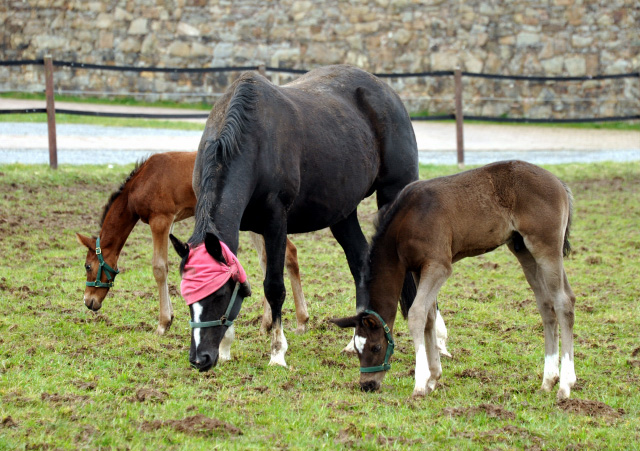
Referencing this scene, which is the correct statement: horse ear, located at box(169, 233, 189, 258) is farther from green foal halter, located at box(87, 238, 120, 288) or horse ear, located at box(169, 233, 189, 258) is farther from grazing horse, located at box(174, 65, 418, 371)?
green foal halter, located at box(87, 238, 120, 288)

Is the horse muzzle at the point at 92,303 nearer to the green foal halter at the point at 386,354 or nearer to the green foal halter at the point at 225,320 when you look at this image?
the green foal halter at the point at 225,320

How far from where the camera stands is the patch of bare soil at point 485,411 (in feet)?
14.9

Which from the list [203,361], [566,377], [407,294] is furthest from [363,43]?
[203,361]

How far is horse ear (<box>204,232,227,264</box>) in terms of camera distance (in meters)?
4.71

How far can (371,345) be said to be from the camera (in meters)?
5.13

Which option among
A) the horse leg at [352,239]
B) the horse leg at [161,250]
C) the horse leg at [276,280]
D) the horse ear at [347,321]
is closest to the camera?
the horse ear at [347,321]

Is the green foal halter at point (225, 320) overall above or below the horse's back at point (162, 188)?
below

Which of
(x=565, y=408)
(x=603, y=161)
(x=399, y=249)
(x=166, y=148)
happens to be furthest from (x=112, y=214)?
(x=603, y=161)

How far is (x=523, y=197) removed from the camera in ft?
17.3

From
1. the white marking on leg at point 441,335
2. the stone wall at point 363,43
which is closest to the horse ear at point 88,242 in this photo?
the white marking on leg at point 441,335

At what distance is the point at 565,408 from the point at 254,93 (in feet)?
10.1

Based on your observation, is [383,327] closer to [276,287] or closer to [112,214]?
[276,287]

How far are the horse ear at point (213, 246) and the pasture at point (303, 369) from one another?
870 millimetres

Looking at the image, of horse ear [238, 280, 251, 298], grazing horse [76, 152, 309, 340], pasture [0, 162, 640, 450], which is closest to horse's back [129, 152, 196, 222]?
grazing horse [76, 152, 309, 340]
